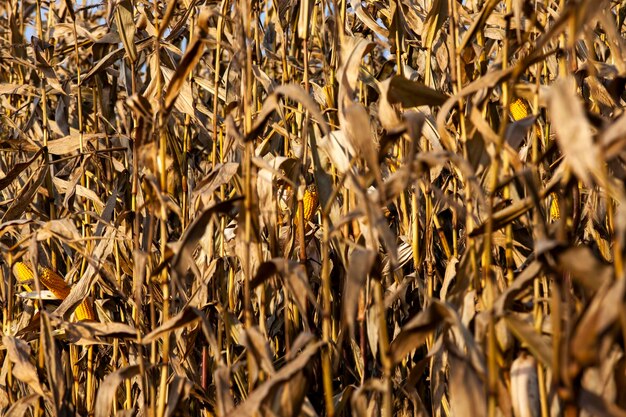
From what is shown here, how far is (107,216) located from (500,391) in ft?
4.35

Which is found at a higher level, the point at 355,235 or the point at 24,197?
the point at 24,197

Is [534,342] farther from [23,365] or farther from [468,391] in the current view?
[23,365]

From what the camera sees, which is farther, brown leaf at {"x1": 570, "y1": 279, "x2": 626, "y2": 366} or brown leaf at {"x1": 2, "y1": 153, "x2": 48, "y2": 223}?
brown leaf at {"x1": 2, "y1": 153, "x2": 48, "y2": 223}

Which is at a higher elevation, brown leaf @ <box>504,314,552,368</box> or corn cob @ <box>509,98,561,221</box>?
corn cob @ <box>509,98,561,221</box>

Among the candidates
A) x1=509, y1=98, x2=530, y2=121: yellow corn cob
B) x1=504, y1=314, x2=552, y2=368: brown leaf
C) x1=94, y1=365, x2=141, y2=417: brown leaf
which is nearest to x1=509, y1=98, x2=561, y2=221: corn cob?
x1=509, y1=98, x2=530, y2=121: yellow corn cob

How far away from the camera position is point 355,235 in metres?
2.08

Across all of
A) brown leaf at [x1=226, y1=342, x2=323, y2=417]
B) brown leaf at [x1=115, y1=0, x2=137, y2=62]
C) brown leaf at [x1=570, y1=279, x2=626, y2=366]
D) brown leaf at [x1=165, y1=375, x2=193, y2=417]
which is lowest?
brown leaf at [x1=165, y1=375, x2=193, y2=417]

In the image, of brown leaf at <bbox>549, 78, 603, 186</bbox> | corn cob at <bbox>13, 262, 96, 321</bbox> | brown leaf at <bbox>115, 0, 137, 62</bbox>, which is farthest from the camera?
corn cob at <bbox>13, 262, 96, 321</bbox>

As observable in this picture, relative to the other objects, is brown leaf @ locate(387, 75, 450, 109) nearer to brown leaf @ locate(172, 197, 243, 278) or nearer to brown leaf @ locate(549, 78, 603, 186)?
brown leaf @ locate(172, 197, 243, 278)

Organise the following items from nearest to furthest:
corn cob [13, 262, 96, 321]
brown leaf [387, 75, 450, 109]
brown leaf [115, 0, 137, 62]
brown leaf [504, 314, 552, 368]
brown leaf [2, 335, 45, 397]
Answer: brown leaf [504, 314, 552, 368] < brown leaf [387, 75, 450, 109] < brown leaf [2, 335, 45, 397] < brown leaf [115, 0, 137, 62] < corn cob [13, 262, 96, 321]

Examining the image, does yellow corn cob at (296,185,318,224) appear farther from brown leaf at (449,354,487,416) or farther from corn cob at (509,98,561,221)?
brown leaf at (449,354,487,416)

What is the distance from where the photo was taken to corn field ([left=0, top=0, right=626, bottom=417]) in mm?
1328

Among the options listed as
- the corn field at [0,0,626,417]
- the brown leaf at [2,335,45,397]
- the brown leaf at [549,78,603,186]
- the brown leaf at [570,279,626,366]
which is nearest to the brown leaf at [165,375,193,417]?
the corn field at [0,0,626,417]

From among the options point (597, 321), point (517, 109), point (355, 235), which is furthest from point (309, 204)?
point (597, 321)
